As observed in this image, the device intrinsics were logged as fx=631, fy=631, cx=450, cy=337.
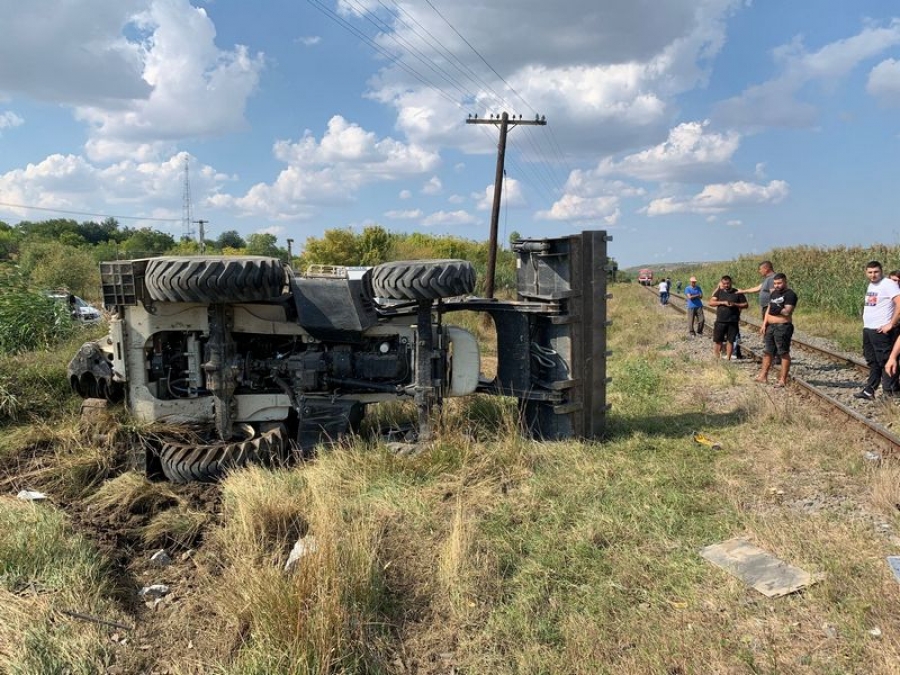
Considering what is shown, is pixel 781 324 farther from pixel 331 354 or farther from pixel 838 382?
pixel 331 354

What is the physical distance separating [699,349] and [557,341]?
9.36m

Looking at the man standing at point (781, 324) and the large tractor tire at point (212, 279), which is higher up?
the large tractor tire at point (212, 279)

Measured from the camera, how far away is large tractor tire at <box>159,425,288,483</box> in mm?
5168

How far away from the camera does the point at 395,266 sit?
211 inches

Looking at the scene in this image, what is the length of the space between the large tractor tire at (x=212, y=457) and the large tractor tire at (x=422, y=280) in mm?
1631

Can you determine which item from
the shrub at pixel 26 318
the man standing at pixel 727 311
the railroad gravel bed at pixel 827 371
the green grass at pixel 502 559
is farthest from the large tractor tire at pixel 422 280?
the man standing at pixel 727 311

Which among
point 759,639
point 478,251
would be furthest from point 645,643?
point 478,251

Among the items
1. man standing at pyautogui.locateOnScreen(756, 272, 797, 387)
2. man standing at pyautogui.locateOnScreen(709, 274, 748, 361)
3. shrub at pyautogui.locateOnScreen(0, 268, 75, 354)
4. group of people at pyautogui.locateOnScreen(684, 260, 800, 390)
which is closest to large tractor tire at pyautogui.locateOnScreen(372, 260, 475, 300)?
shrub at pyautogui.locateOnScreen(0, 268, 75, 354)

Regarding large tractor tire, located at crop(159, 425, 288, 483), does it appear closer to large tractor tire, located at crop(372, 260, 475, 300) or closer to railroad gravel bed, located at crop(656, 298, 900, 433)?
large tractor tire, located at crop(372, 260, 475, 300)

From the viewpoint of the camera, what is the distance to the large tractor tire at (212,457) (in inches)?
203

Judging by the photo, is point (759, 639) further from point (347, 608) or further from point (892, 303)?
point (892, 303)

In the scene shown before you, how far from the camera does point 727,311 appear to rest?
1195 centimetres

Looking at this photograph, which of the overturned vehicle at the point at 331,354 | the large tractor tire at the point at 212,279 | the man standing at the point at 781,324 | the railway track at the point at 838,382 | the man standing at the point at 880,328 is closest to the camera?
the large tractor tire at the point at 212,279

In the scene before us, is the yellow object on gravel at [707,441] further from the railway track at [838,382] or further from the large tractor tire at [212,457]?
the large tractor tire at [212,457]
